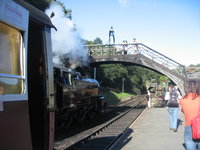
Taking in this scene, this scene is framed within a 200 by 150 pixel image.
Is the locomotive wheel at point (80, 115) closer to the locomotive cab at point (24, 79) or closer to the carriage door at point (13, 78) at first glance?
the locomotive cab at point (24, 79)

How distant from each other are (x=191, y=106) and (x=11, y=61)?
286cm

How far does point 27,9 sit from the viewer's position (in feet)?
14.9

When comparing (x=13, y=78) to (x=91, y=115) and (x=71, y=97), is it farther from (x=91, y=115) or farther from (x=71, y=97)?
(x=91, y=115)

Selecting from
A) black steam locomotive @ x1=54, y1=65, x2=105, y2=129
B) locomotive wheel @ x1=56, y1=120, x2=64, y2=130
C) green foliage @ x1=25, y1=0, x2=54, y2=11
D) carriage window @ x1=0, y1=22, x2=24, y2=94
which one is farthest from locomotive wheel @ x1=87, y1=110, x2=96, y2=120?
carriage window @ x1=0, y1=22, x2=24, y2=94

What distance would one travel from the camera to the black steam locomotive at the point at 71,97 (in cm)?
1182

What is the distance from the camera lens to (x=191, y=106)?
15.9ft

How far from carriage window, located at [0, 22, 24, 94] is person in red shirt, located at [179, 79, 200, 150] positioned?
2616mm

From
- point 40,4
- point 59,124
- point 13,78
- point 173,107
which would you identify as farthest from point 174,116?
point 40,4

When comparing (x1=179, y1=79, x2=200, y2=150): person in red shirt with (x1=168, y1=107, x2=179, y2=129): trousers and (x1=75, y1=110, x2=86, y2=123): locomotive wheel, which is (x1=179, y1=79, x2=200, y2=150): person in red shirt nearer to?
(x1=168, y1=107, x2=179, y2=129): trousers

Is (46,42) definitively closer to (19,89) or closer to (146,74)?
(19,89)

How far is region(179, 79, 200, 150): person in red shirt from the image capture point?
4.81 m

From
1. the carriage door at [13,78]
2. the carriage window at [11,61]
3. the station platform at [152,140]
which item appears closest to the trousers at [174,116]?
the station platform at [152,140]

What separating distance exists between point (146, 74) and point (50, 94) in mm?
93333

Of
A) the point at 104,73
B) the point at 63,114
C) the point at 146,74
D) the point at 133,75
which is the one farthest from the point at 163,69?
the point at 146,74
